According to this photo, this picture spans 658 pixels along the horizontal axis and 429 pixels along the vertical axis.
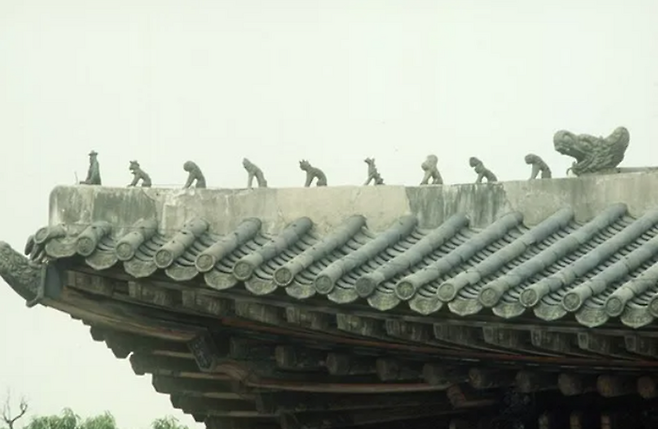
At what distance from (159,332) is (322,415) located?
3.68ft

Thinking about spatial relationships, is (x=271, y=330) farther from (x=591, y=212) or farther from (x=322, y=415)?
(x=591, y=212)

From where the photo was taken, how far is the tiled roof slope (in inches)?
304

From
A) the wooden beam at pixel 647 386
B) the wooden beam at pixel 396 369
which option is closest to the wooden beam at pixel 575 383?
the wooden beam at pixel 647 386

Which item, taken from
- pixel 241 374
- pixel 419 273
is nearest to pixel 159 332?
pixel 241 374

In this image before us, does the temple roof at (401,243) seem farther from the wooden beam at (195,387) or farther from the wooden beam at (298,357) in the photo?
the wooden beam at (195,387)

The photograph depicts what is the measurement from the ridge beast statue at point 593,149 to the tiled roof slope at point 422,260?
0.23 meters

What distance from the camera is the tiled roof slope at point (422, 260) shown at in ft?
25.3

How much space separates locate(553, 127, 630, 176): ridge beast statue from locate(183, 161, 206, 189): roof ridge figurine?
70.2 inches

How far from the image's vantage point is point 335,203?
29.3 feet

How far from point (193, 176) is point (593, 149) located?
6.55 feet

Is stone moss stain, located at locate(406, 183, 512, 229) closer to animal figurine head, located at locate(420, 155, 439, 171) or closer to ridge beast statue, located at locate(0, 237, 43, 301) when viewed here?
animal figurine head, located at locate(420, 155, 439, 171)

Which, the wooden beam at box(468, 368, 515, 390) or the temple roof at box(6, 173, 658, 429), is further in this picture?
the wooden beam at box(468, 368, 515, 390)

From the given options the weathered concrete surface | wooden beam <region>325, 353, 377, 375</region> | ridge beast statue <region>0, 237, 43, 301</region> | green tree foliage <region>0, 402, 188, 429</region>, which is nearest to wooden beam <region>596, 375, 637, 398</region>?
the weathered concrete surface

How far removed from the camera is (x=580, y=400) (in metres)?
8.95
